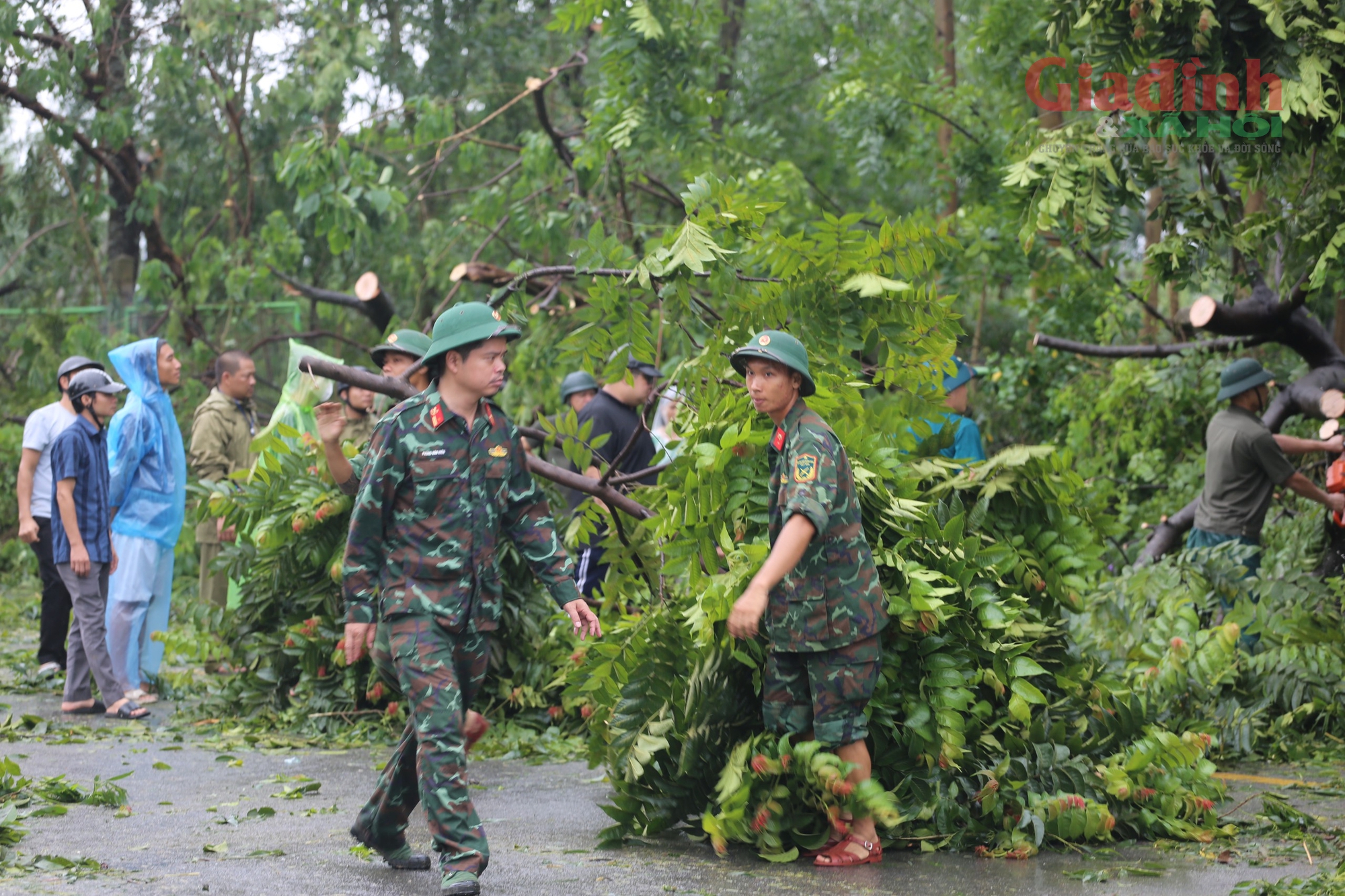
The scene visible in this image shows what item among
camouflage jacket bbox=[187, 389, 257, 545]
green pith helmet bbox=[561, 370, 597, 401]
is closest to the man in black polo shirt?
green pith helmet bbox=[561, 370, 597, 401]

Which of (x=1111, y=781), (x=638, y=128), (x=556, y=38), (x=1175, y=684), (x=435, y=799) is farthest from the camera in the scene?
(x=556, y=38)

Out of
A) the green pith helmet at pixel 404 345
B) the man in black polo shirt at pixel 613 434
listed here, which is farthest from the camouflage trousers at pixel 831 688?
the man in black polo shirt at pixel 613 434

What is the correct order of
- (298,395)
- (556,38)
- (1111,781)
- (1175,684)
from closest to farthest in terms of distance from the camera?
(1111,781) < (1175,684) < (298,395) < (556,38)

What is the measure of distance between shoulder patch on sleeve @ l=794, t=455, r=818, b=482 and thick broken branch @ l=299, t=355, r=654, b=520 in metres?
1.47

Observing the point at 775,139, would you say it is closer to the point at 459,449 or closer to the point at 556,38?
the point at 556,38

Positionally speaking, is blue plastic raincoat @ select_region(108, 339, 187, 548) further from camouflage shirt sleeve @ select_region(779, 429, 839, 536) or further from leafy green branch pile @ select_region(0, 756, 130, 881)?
camouflage shirt sleeve @ select_region(779, 429, 839, 536)

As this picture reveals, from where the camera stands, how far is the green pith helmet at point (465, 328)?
495 cm

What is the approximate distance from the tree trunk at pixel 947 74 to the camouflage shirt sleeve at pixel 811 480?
1022 centimetres

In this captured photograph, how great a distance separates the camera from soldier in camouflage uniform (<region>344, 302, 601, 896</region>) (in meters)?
4.77

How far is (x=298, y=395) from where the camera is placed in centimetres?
917

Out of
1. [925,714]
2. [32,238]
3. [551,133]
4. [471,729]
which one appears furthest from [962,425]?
[32,238]

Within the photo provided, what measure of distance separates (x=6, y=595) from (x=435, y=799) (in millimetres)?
12545

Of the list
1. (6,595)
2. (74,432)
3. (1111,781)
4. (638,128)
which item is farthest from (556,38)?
(1111,781)

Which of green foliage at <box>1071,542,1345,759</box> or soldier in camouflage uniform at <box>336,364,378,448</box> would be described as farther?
soldier in camouflage uniform at <box>336,364,378,448</box>
